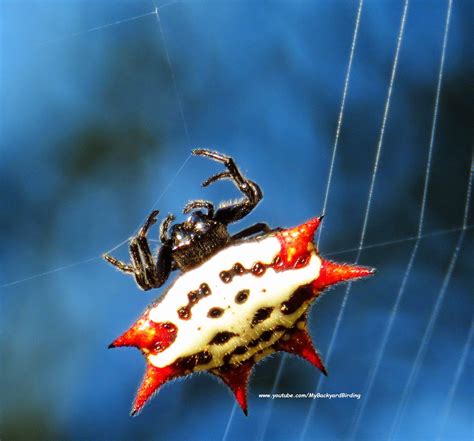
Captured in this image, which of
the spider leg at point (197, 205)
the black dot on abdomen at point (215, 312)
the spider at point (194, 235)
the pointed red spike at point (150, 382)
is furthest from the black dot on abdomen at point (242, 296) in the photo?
the spider leg at point (197, 205)

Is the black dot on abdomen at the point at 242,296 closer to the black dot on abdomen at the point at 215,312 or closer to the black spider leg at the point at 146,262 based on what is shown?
the black dot on abdomen at the point at 215,312

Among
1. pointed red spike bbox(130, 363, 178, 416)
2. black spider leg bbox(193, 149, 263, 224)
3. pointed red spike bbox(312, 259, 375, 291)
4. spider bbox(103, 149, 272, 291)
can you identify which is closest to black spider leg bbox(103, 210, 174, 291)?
spider bbox(103, 149, 272, 291)

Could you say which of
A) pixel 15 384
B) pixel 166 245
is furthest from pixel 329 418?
pixel 166 245

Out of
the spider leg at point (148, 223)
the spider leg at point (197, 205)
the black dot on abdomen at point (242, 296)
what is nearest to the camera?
the black dot on abdomen at point (242, 296)

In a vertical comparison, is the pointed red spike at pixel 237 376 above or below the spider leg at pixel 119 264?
below

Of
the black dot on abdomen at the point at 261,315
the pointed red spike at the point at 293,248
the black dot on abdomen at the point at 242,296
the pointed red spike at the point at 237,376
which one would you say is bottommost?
the pointed red spike at the point at 237,376

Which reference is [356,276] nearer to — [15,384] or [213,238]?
[213,238]

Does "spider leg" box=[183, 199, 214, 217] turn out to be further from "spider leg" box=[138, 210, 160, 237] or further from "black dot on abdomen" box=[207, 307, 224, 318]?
"black dot on abdomen" box=[207, 307, 224, 318]

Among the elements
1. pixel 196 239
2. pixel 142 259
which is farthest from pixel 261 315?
pixel 142 259
